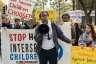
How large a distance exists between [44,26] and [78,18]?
1587 centimetres

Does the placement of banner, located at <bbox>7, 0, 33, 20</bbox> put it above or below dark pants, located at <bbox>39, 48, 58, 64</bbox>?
above

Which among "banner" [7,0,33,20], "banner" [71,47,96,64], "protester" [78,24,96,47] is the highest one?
"banner" [7,0,33,20]

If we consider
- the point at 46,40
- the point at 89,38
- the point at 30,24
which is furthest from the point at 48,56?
the point at 30,24

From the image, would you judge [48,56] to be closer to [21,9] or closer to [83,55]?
[83,55]

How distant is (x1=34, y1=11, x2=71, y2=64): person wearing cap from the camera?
42.5 feet

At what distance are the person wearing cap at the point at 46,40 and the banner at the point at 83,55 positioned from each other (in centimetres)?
103

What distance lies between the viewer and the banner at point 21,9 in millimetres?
16688

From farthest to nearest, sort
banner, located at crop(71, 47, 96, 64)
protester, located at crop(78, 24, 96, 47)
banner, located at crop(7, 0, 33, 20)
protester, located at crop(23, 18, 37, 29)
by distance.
A: protester, located at crop(23, 18, 37, 29), banner, located at crop(7, 0, 33, 20), protester, located at crop(78, 24, 96, 47), banner, located at crop(71, 47, 96, 64)

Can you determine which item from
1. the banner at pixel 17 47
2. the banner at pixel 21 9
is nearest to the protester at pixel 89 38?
the banner at pixel 17 47

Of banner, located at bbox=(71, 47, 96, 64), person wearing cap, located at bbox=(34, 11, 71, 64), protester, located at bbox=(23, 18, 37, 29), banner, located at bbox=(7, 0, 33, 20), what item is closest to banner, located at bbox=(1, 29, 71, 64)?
banner, located at bbox=(71, 47, 96, 64)

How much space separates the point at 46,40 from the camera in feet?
42.6

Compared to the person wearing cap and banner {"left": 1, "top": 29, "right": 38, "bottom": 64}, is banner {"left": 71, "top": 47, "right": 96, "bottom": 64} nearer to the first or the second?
the person wearing cap

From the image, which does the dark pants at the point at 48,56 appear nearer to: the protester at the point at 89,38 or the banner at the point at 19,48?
the banner at the point at 19,48

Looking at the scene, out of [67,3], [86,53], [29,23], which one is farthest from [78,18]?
[67,3]
